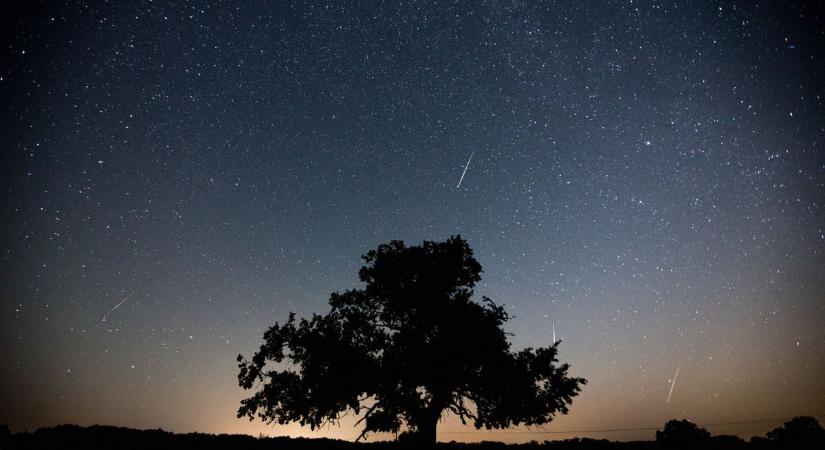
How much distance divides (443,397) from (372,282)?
17.2 feet

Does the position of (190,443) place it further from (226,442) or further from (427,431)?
(427,431)

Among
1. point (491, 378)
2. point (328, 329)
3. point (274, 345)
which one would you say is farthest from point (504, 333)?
point (274, 345)

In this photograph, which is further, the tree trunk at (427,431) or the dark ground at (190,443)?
the tree trunk at (427,431)

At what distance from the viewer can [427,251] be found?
695 inches

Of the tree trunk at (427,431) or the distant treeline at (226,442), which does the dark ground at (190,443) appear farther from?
the tree trunk at (427,431)

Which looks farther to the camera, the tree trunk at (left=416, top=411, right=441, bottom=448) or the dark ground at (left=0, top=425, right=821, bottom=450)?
the tree trunk at (left=416, top=411, right=441, bottom=448)

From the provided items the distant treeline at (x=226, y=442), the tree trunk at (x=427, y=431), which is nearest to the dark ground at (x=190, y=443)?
the distant treeline at (x=226, y=442)

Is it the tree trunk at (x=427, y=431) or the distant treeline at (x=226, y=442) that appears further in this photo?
the tree trunk at (x=427, y=431)

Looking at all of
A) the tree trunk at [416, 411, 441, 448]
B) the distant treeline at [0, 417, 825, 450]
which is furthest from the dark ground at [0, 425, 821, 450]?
the tree trunk at [416, 411, 441, 448]

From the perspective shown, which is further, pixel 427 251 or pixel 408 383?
pixel 427 251

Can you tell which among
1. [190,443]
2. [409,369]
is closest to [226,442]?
[190,443]

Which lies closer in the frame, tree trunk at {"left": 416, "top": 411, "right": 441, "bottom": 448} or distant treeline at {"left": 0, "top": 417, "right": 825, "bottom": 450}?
distant treeline at {"left": 0, "top": 417, "right": 825, "bottom": 450}

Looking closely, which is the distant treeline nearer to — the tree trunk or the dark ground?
the dark ground

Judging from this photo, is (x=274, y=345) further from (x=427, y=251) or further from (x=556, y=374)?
(x=556, y=374)
